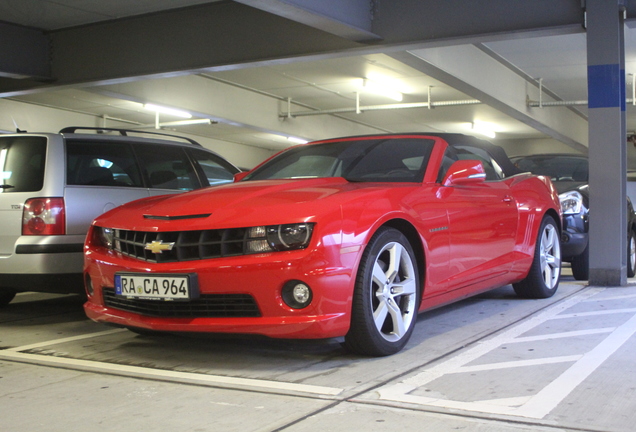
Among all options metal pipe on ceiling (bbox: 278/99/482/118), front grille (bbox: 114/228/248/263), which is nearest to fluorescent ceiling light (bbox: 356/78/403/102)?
metal pipe on ceiling (bbox: 278/99/482/118)

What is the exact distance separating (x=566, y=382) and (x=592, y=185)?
14.8 ft

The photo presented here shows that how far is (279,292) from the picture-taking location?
3.44 metres

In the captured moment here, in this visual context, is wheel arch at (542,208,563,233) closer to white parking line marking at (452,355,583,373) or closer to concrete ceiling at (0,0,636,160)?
white parking line marking at (452,355,583,373)

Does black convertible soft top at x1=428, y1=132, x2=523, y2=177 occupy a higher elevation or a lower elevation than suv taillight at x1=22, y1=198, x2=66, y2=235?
higher

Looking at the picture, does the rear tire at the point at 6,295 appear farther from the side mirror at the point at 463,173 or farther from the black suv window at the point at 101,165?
the side mirror at the point at 463,173

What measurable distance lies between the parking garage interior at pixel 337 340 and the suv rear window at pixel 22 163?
102cm

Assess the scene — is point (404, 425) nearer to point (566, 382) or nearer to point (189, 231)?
point (566, 382)

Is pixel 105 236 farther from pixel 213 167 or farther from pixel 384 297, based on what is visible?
pixel 213 167

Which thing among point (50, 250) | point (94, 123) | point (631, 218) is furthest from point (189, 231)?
point (94, 123)

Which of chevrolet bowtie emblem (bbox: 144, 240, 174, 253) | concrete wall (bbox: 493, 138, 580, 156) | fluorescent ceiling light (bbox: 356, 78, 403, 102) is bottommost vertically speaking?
chevrolet bowtie emblem (bbox: 144, 240, 174, 253)

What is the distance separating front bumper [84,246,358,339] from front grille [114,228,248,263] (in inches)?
2.3

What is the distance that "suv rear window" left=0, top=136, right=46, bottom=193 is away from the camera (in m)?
5.23

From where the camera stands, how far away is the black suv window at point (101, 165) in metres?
5.43

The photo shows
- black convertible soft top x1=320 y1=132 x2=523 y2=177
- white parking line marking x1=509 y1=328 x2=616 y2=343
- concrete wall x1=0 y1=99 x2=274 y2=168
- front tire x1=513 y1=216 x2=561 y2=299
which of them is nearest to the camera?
→ white parking line marking x1=509 y1=328 x2=616 y2=343
